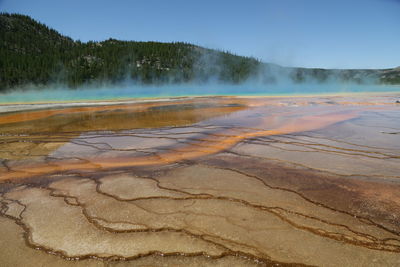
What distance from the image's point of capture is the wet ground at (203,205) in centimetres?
206

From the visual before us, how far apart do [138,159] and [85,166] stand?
2.93 feet

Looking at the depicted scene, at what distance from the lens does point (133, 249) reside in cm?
211

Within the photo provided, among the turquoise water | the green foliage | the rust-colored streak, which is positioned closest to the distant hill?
the green foliage

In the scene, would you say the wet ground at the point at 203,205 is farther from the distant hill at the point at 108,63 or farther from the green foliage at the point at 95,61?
the distant hill at the point at 108,63

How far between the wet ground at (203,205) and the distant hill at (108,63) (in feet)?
155

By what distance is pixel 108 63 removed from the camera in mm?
63125

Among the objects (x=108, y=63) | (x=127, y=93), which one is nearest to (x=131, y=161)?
(x=127, y=93)

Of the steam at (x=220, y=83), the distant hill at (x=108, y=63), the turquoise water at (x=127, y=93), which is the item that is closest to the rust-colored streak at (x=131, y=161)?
the turquoise water at (x=127, y=93)

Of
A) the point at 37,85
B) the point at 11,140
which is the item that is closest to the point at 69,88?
the point at 37,85

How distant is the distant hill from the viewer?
4994 cm

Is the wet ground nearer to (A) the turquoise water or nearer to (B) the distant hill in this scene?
(A) the turquoise water

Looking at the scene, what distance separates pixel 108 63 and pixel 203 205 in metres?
66.7

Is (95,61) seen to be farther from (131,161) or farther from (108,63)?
(131,161)

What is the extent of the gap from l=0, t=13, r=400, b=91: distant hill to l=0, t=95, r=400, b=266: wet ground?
155ft
